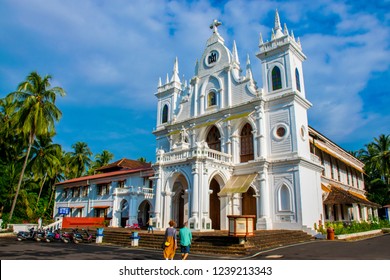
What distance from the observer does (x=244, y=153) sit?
2555cm

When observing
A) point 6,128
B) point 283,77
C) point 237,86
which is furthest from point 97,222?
point 283,77

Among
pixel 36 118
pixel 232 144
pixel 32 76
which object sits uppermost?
pixel 32 76

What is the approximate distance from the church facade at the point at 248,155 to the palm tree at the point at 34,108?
1414 centimetres

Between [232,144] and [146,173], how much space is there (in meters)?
11.3

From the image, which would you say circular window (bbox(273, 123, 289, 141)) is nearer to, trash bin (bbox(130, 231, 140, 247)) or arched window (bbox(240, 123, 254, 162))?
arched window (bbox(240, 123, 254, 162))

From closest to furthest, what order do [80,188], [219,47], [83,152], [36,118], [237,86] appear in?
[237,86] < [219,47] < [36,118] < [80,188] < [83,152]

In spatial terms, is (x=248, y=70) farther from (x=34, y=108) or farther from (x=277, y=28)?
(x=34, y=108)

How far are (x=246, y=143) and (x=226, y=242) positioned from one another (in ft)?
38.9

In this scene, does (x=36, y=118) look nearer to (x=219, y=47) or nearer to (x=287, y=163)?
(x=219, y=47)

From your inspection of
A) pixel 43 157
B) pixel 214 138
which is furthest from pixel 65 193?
pixel 214 138

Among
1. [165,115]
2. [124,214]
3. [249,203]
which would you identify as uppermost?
[165,115]

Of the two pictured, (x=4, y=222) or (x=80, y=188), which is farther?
(x=80, y=188)

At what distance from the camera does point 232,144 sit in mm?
25812

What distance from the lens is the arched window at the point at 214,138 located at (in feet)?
89.6
